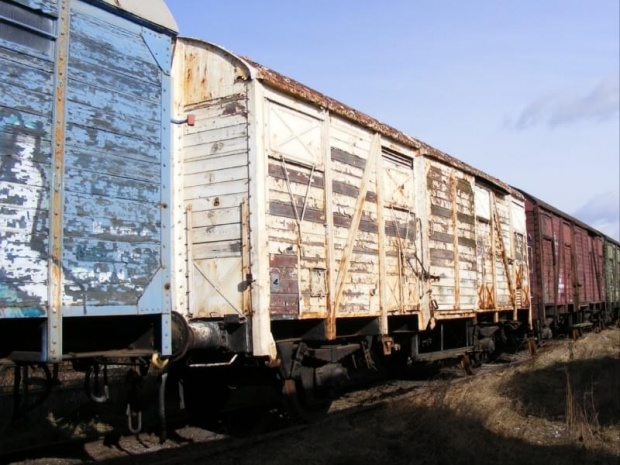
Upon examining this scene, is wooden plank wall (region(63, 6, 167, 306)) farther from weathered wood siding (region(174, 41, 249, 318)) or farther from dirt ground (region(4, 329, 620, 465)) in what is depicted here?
dirt ground (region(4, 329, 620, 465))

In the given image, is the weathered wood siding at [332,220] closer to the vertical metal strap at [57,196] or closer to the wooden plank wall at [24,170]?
the vertical metal strap at [57,196]

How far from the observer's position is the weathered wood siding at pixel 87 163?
3.68 m

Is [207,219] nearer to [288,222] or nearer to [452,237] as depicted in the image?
[288,222]

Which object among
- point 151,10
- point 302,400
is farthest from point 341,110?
point 302,400

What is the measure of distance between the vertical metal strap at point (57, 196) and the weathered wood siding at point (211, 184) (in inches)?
93.6

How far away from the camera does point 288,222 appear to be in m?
6.52

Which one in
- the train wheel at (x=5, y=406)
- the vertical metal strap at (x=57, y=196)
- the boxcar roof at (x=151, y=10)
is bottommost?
the train wheel at (x=5, y=406)

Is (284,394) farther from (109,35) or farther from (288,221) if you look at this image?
(109,35)

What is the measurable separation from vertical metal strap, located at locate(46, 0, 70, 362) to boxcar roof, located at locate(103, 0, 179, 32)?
51 cm

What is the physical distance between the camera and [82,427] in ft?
23.6

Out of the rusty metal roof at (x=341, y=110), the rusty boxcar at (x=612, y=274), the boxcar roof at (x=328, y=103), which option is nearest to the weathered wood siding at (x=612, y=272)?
the rusty boxcar at (x=612, y=274)

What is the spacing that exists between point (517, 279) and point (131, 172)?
10644mm

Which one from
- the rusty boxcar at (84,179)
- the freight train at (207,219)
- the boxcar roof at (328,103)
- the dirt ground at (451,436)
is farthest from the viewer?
the boxcar roof at (328,103)

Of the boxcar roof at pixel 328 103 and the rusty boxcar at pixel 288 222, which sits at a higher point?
the boxcar roof at pixel 328 103
